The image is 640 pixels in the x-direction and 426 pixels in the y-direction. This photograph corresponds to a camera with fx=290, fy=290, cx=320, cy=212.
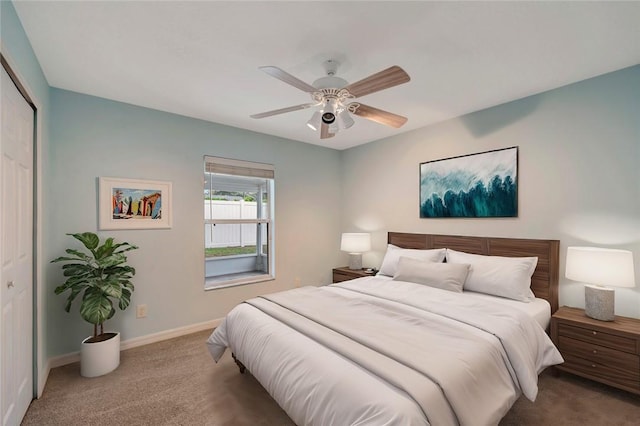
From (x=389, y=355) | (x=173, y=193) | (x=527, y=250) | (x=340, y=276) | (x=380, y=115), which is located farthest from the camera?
(x=340, y=276)

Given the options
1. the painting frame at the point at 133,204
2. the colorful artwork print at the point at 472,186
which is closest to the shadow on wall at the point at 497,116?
the colorful artwork print at the point at 472,186

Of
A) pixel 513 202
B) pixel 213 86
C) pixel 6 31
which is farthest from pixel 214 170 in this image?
pixel 513 202

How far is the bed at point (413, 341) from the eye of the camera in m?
1.30

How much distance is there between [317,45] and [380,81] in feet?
1.70

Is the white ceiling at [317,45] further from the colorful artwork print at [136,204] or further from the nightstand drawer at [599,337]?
the nightstand drawer at [599,337]

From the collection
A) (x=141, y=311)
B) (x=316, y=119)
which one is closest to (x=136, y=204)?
(x=141, y=311)

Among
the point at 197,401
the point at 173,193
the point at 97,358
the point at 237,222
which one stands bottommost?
the point at 197,401

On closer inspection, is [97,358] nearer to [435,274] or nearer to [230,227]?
[230,227]

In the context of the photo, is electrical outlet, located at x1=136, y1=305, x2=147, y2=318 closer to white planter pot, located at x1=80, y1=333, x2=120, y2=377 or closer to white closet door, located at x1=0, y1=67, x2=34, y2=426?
white planter pot, located at x1=80, y1=333, x2=120, y2=377

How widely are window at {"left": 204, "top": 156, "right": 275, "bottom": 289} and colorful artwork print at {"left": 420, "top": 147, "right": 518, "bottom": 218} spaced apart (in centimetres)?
213

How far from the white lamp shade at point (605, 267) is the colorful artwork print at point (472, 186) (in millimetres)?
767

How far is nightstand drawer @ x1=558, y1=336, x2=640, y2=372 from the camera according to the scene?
204 centimetres

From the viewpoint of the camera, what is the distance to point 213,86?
Answer: 2600 millimetres

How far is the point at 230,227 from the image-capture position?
3.99m
